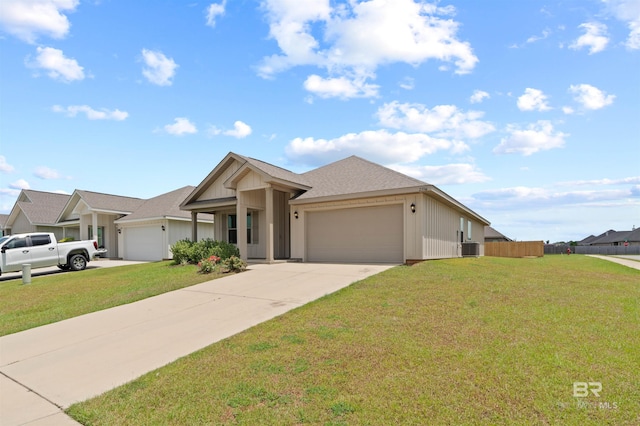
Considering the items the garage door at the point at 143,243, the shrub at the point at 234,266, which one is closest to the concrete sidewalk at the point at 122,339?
the shrub at the point at 234,266

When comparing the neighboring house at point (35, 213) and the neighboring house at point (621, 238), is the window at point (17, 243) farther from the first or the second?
the neighboring house at point (621, 238)

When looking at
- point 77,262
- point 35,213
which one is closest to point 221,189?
point 77,262

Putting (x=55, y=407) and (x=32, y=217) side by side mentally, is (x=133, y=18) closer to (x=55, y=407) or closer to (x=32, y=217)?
(x=55, y=407)

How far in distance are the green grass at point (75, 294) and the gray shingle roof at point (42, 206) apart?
21830 millimetres

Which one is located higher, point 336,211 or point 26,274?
point 336,211

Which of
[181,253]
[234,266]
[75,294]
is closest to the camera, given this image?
[75,294]

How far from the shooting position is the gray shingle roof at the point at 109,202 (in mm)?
24606

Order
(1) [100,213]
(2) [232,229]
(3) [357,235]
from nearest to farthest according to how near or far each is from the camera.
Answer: (3) [357,235] < (2) [232,229] < (1) [100,213]

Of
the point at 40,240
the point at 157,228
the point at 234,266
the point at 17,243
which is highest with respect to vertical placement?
the point at 157,228

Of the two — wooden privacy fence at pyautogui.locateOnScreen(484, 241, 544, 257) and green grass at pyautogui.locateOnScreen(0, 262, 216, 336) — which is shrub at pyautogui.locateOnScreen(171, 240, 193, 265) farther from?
wooden privacy fence at pyautogui.locateOnScreen(484, 241, 544, 257)

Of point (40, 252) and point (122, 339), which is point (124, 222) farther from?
point (122, 339)

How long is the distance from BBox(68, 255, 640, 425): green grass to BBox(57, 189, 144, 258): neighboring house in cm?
2355

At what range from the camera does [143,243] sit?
76.9ft

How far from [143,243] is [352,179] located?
1590 centimetres
